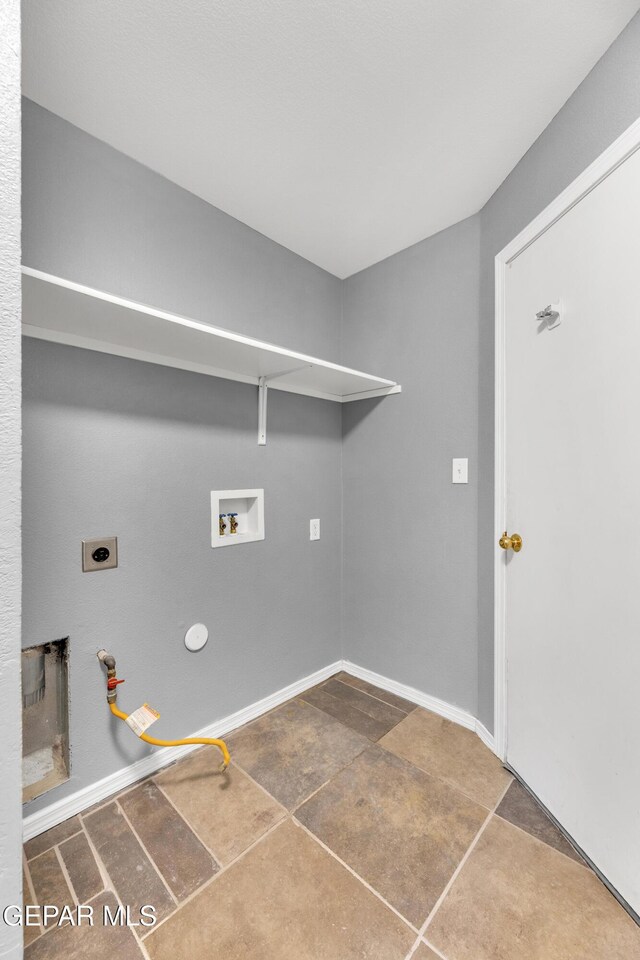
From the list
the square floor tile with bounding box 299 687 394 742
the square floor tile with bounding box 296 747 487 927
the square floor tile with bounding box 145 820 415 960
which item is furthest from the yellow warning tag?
the square floor tile with bounding box 299 687 394 742

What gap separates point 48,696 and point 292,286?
6.35 ft

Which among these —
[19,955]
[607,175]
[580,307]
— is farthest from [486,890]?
[607,175]

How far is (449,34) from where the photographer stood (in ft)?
3.40

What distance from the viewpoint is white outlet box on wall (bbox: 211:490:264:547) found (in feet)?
5.41

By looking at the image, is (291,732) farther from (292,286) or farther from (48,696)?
(292,286)

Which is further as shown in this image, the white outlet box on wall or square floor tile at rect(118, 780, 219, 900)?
the white outlet box on wall

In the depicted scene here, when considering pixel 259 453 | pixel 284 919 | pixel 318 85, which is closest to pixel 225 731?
pixel 284 919

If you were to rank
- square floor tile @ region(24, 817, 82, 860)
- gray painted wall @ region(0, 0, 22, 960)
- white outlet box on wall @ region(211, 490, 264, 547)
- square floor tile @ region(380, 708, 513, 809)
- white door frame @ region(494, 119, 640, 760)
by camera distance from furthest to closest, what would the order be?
white outlet box on wall @ region(211, 490, 264, 547) < white door frame @ region(494, 119, 640, 760) < square floor tile @ region(380, 708, 513, 809) < square floor tile @ region(24, 817, 82, 860) < gray painted wall @ region(0, 0, 22, 960)

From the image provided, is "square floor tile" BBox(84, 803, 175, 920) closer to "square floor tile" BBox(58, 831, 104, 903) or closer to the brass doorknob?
"square floor tile" BBox(58, 831, 104, 903)

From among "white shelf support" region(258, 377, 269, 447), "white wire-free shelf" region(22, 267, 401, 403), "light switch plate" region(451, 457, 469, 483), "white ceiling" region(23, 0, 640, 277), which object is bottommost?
"light switch plate" region(451, 457, 469, 483)

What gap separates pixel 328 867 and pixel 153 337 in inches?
64.9

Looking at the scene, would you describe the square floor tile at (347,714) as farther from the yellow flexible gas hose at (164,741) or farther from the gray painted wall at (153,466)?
the yellow flexible gas hose at (164,741)

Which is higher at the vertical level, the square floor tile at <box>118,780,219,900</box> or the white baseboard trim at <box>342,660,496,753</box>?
the white baseboard trim at <box>342,660,496,753</box>

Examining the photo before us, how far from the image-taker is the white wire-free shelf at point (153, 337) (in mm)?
1033
